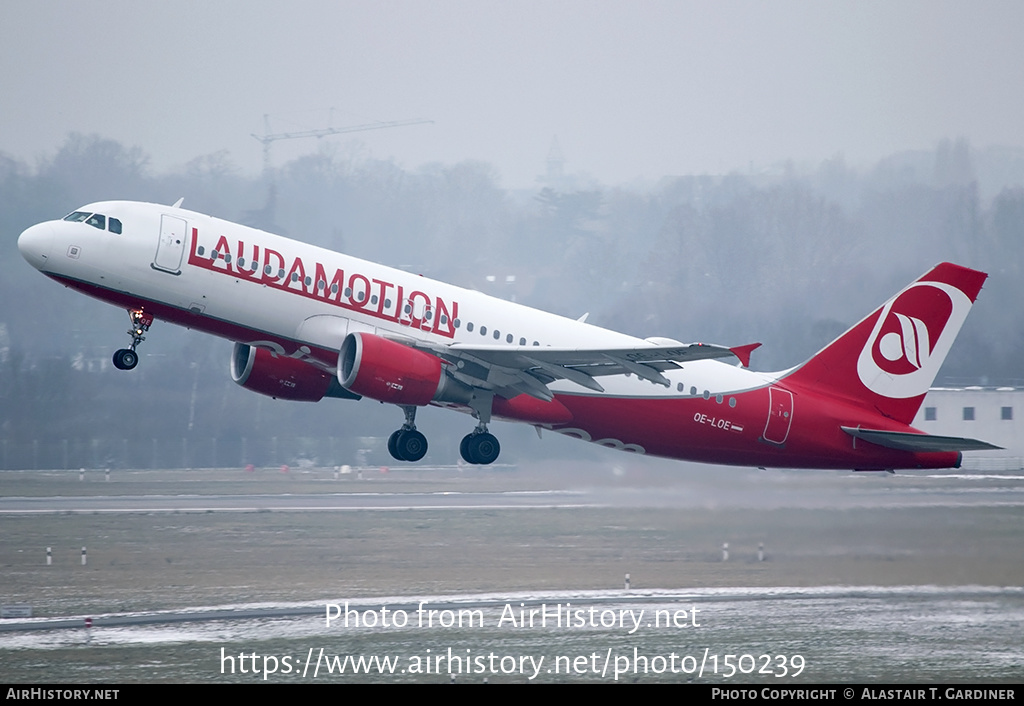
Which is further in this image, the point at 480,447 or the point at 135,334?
the point at 480,447

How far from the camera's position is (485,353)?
2936 centimetres

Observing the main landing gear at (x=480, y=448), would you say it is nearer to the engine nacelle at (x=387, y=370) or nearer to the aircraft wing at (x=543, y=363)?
the aircraft wing at (x=543, y=363)

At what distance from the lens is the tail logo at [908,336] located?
3362 centimetres

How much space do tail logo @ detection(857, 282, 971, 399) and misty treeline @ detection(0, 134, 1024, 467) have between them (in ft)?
85.4

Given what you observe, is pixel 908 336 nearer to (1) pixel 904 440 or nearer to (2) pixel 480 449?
(1) pixel 904 440

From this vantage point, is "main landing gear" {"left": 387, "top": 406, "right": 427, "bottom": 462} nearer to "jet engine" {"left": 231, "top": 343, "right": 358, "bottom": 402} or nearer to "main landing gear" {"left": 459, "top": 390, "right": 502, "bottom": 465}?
"main landing gear" {"left": 459, "top": 390, "right": 502, "bottom": 465}

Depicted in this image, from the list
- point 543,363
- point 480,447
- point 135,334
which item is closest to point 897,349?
point 543,363

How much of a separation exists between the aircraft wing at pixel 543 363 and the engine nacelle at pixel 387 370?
0.63 metres

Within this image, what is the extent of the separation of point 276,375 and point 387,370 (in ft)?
15.1

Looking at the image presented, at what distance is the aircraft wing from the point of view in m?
28.2

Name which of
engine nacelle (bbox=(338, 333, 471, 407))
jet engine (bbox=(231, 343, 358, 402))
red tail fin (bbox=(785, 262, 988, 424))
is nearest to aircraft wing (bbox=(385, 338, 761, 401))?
engine nacelle (bbox=(338, 333, 471, 407))

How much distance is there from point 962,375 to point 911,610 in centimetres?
4091
